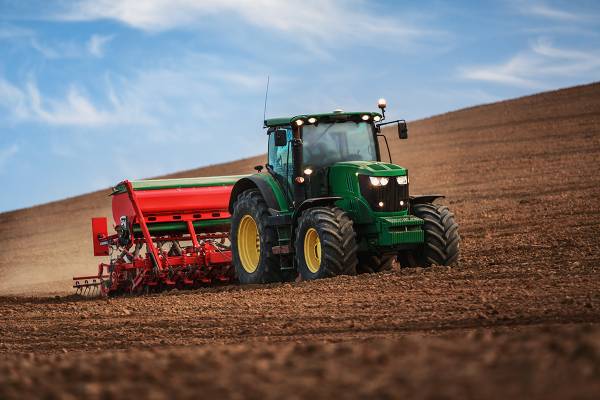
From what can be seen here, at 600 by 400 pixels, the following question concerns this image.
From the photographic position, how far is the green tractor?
43.5 feet

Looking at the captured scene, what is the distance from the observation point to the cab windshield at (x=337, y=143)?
13.9 m

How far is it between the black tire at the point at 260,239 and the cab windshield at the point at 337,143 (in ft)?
3.55

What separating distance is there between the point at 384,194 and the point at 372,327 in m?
4.49

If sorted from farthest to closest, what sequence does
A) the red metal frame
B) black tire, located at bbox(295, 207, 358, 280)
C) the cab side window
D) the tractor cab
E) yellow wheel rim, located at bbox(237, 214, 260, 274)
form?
the red metal frame
yellow wheel rim, located at bbox(237, 214, 260, 274)
the cab side window
the tractor cab
black tire, located at bbox(295, 207, 358, 280)

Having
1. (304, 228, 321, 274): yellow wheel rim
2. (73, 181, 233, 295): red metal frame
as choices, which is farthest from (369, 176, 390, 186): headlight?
(73, 181, 233, 295): red metal frame

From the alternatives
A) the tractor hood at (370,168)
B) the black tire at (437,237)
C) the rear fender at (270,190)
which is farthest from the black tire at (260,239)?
the black tire at (437,237)

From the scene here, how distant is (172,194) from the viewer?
16.9m

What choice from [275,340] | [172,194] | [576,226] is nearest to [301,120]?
[172,194]

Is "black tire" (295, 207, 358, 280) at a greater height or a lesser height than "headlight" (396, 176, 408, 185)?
lesser

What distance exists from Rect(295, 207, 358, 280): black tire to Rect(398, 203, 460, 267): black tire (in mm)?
1026

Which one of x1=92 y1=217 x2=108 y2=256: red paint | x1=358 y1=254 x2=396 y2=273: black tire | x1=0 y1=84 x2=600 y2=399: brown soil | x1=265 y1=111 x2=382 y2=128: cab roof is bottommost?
x1=0 y1=84 x2=600 y2=399: brown soil

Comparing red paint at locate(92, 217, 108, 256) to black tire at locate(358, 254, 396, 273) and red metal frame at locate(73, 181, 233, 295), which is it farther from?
black tire at locate(358, 254, 396, 273)

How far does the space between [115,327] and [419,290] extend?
3.33m

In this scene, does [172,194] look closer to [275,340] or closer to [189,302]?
[189,302]
